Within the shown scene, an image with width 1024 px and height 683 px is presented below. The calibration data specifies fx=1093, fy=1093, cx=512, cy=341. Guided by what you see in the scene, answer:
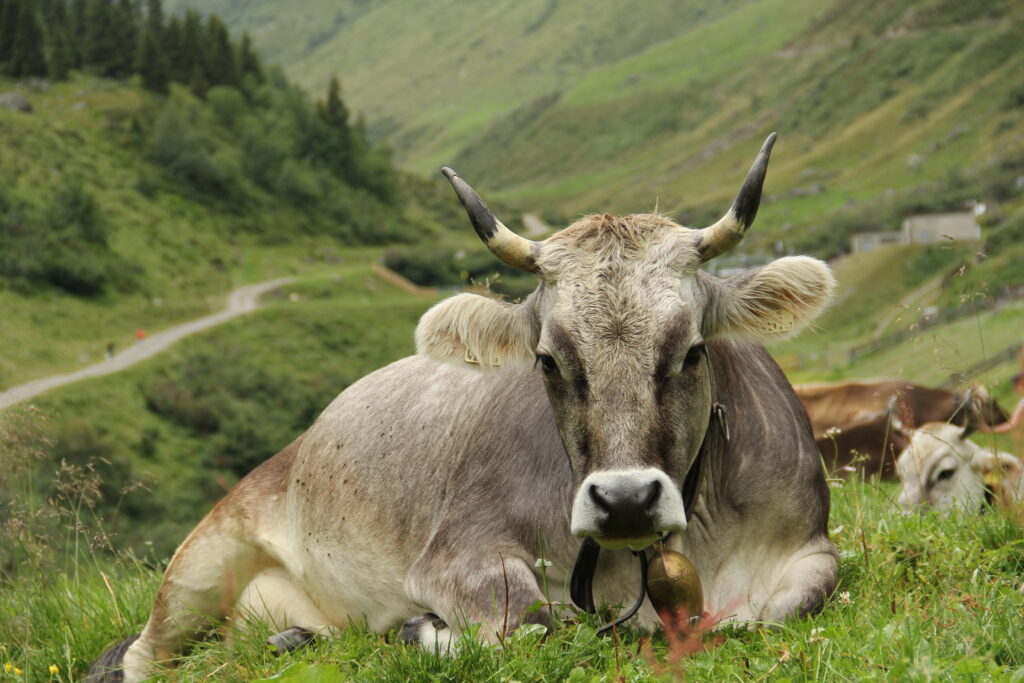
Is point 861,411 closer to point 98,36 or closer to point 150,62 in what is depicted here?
point 150,62

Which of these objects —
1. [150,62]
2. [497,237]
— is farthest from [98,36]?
[497,237]

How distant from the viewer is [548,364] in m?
5.20

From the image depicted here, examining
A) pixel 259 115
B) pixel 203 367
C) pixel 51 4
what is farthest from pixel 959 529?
pixel 51 4

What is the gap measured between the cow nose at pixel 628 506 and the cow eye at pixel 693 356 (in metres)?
0.66

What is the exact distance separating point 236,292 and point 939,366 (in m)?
129

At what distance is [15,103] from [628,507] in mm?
156314

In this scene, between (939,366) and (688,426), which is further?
(939,366)

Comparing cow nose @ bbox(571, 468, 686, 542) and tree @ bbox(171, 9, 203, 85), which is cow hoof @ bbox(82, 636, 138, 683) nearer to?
cow nose @ bbox(571, 468, 686, 542)

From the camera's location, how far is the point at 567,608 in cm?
542

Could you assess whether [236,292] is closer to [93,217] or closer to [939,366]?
[93,217]

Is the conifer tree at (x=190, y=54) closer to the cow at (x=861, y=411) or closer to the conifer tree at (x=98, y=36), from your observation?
the conifer tree at (x=98, y=36)


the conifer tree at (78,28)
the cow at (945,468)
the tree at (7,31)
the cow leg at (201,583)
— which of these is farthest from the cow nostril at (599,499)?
the conifer tree at (78,28)

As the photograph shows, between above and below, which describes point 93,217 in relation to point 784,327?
below

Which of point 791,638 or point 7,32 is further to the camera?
point 7,32
